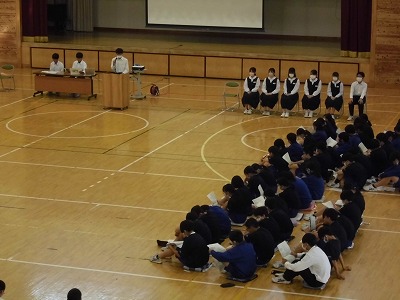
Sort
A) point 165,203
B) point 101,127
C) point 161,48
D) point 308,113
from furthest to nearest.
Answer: point 161,48 < point 308,113 < point 101,127 < point 165,203

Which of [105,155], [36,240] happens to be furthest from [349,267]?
[105,155]

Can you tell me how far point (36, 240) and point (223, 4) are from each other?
19.6 m

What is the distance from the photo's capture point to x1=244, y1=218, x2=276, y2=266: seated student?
1444 cm

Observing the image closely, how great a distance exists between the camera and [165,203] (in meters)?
17.8

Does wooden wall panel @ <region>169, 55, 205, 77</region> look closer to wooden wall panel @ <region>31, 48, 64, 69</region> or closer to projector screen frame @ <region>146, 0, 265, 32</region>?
projector screen frame @ <region>146, 0, 265, 32</region>

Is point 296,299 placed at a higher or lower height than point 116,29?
lower

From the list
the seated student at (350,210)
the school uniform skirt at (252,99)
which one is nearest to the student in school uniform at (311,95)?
the school uniform skirt at (252,99)

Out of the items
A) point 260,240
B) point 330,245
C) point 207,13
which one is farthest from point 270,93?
point 330,245

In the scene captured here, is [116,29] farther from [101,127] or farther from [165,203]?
[165,203]

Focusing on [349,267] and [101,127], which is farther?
[101,127]

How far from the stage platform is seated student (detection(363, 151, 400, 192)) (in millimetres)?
11336

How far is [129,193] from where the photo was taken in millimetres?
18375

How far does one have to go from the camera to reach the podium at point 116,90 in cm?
2564

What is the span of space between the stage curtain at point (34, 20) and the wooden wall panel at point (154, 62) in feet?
12.5
